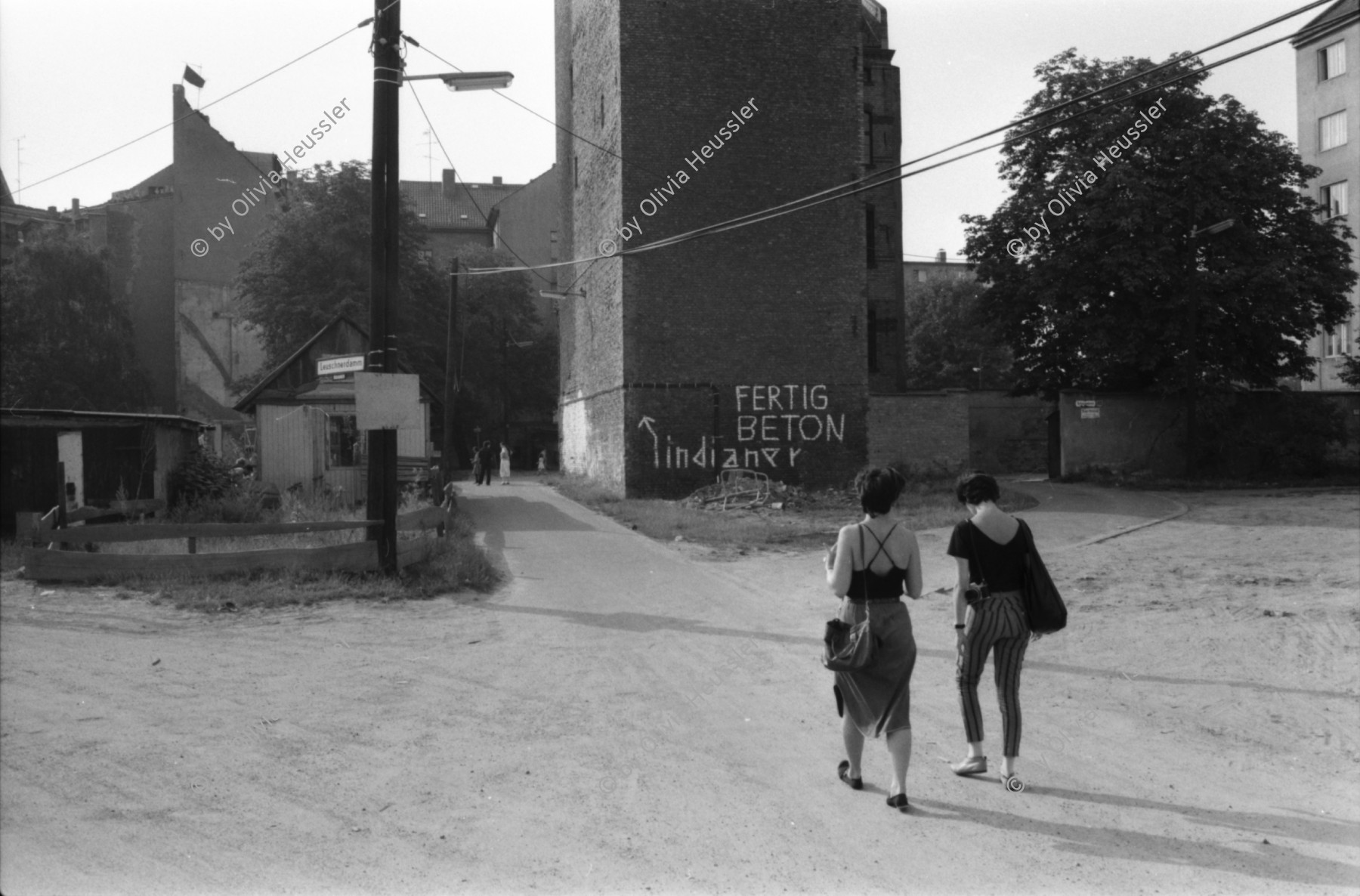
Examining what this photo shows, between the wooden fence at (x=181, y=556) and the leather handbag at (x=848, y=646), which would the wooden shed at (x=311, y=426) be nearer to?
the wooden fence at (x=181, y=556)

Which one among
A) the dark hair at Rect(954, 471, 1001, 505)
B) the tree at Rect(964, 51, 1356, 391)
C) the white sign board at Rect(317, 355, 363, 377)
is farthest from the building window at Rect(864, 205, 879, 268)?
the dark hair at Rect(954, 471, 1001, 505)

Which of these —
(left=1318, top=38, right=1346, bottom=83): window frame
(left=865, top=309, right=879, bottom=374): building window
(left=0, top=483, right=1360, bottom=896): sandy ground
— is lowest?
(left=0, top=483, right=1360, bottom=896): sandy ground

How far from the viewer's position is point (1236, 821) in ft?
16.8

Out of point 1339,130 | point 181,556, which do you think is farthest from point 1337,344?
point 181,556

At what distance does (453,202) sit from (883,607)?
7802cm

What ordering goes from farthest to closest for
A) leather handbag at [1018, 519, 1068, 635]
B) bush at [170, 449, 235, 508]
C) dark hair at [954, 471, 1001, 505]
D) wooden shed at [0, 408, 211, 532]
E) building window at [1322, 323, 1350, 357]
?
building window at [1322, 323, 1350, 357]
bush at [170, 449, 235, 508]
wooden shed at [0, 408, 211, 532]
dark hair at [954, 471, 1001, 505]
leather handbag at [1018, 519, 1068, 635]

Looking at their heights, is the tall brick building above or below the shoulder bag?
above

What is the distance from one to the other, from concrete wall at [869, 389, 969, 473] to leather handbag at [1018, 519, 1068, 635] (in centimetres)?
2473

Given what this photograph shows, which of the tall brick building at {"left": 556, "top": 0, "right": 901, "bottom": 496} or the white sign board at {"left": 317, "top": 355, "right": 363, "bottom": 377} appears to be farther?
the tall brick building at {"left": 556, "top": 0, "right": 901, "bottom": 496}

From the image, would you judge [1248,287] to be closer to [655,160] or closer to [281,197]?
[655,160]

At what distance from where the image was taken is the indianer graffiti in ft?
87.4

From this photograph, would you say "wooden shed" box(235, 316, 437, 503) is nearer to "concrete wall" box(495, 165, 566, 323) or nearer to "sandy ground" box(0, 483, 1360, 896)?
"sandy ground" box(0, 483, 1360, 896)

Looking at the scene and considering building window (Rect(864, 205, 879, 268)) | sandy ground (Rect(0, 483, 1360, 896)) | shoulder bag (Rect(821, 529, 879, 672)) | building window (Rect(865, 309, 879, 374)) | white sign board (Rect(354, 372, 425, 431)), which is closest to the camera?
sandy ground (Rect(0, 483, 1360, 896))

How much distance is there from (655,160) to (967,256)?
11244 millimetres
